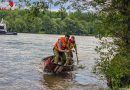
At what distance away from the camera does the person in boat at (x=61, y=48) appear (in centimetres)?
1764

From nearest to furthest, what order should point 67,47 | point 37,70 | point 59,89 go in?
point 59,89 → point 67,47 → point 37,70

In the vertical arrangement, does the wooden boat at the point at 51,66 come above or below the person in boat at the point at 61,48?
below

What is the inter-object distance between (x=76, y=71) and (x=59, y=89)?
20.4 feet

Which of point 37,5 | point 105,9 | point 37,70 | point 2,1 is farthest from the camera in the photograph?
point 37,70

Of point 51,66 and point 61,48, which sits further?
point 51,66

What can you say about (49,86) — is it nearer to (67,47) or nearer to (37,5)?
(67,47)

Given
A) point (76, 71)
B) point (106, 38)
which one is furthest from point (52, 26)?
point (106, 38)

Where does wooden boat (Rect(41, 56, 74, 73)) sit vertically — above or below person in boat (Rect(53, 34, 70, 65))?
below

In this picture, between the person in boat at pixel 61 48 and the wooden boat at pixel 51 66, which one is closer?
the person in boat at pixel 61 48

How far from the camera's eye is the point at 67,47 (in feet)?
59.0

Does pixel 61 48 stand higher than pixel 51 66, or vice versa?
pixel 61 48

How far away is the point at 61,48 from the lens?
17.8 metres

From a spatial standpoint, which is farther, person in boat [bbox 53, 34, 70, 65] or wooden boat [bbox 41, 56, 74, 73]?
wooden boat [bbox 41, 56, 74, 73]

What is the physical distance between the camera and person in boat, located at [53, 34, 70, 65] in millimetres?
17641
